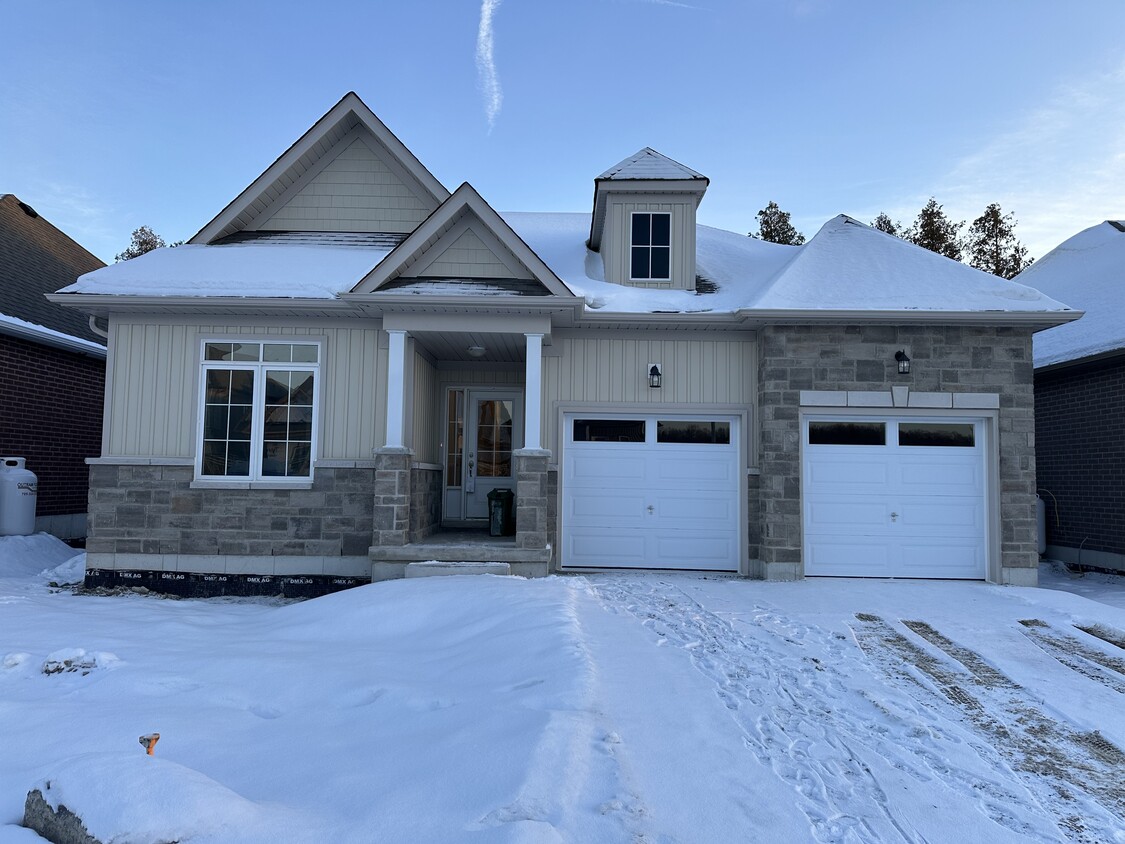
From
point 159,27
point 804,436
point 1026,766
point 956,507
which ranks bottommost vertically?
point 1026,766

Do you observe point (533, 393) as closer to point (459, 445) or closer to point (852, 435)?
point (459, 445)

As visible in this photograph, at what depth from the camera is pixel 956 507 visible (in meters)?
9.40

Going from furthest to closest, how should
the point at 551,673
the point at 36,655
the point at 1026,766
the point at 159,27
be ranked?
the point at 159,27 → the point at 36,655 → the point at 551,673 → the point at 1026,766

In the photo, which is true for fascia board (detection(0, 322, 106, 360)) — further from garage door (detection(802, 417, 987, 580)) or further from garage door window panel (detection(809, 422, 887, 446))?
garage door window panel (detection(809, 422, 887, 446))

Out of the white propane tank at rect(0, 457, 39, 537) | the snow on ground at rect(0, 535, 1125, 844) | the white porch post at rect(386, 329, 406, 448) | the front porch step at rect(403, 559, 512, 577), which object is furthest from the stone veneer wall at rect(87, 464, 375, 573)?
the white propane tank at rect(0, 457, 39, 537)

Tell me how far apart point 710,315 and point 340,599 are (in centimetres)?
583

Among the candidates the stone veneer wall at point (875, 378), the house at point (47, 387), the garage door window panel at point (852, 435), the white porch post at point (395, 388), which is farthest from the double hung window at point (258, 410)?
the garage door window panel at point (852, 435)

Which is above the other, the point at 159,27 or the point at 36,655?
the point at 159,27

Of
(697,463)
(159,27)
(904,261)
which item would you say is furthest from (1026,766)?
(159,27)

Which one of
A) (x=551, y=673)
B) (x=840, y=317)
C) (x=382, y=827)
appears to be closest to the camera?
(x=382, y=827)

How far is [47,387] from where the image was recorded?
1207cm

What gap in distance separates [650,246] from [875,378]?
12.3ft

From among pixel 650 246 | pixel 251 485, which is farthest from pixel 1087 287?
pixel 251 485

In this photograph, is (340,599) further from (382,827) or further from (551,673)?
(382,827)
